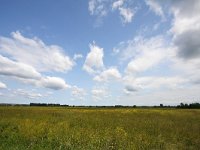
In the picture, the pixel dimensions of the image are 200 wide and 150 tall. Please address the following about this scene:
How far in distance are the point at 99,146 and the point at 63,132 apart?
4.76 m

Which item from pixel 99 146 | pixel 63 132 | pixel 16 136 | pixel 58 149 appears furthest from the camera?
pixel 63 132

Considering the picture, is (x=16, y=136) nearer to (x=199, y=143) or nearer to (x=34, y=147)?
(x=34, y=147)

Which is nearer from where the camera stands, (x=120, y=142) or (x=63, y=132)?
(x=120, y=142)

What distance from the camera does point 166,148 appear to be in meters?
14.6

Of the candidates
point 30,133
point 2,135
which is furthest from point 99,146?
point 2,135

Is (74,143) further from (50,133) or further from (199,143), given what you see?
(199,143)

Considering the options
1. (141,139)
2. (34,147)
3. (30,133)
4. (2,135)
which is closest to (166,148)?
(141,139)

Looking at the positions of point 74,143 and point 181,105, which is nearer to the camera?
point 74,143

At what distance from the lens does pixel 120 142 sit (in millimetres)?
15125

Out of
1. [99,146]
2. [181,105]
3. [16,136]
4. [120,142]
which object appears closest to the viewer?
[99,146]

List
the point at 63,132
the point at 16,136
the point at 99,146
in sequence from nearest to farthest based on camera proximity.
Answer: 1. the point at 99,146
2. the point at 16,136
3. the point at 63,132

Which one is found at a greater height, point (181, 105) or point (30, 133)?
point (181, 105)

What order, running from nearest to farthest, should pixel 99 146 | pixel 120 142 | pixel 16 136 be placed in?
pixel 99 146 → pixel 120 142 → pixel 16 136

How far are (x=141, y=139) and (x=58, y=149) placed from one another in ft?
17.4
